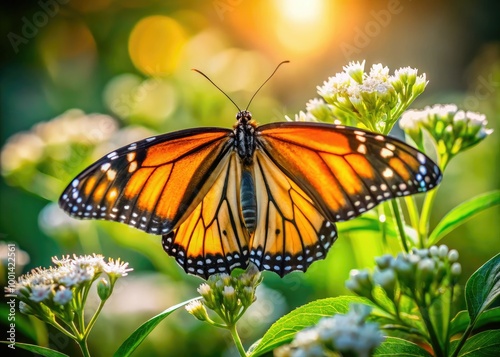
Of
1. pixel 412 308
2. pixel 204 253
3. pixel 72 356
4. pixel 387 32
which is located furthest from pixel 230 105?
pixel 387 32

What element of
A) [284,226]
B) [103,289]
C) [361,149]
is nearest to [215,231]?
[284,226]

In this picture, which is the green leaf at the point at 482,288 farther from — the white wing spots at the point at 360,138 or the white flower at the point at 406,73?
the white flower at the point at 406,73

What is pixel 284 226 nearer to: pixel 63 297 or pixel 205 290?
pixel 205 290

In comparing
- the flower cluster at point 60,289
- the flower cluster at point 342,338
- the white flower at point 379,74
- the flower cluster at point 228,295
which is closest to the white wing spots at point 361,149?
the white flower at point 379,74

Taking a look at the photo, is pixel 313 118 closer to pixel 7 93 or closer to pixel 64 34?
pixel 7 93

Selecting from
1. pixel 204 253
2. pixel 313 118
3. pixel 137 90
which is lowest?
pixel 204 253

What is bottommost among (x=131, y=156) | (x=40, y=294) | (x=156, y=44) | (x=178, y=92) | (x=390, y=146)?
(x=40, y=294)
